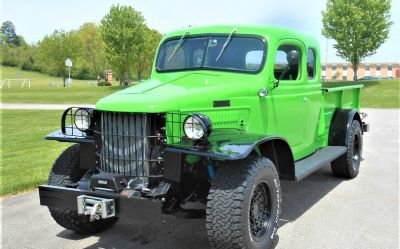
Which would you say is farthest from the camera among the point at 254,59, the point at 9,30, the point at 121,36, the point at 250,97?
the point at 9,30

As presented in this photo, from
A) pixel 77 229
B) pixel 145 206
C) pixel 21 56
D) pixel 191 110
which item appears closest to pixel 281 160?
pixel 191 110

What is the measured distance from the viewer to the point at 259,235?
13.0 ft

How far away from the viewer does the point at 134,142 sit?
3.78 meters

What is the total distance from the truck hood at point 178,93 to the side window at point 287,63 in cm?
53

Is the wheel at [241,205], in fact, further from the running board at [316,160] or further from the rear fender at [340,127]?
the rear fender at [340,127]

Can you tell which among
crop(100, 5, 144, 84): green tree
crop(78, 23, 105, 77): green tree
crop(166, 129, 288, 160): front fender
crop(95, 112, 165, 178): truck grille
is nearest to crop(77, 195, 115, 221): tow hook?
crop(95, 112, 165, 178): truck grille

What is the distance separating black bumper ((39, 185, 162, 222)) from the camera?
137 inches

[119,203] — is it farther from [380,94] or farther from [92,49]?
[92,49]

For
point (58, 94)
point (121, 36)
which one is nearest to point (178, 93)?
point (58, 94)

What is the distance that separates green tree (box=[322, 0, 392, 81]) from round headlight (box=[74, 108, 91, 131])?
3604 cm

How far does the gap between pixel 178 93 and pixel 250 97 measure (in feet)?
2.83

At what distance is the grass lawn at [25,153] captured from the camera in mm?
6634

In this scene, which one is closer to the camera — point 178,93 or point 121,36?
point 178,93

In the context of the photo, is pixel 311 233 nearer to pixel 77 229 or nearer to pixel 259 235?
pixel 259 235
